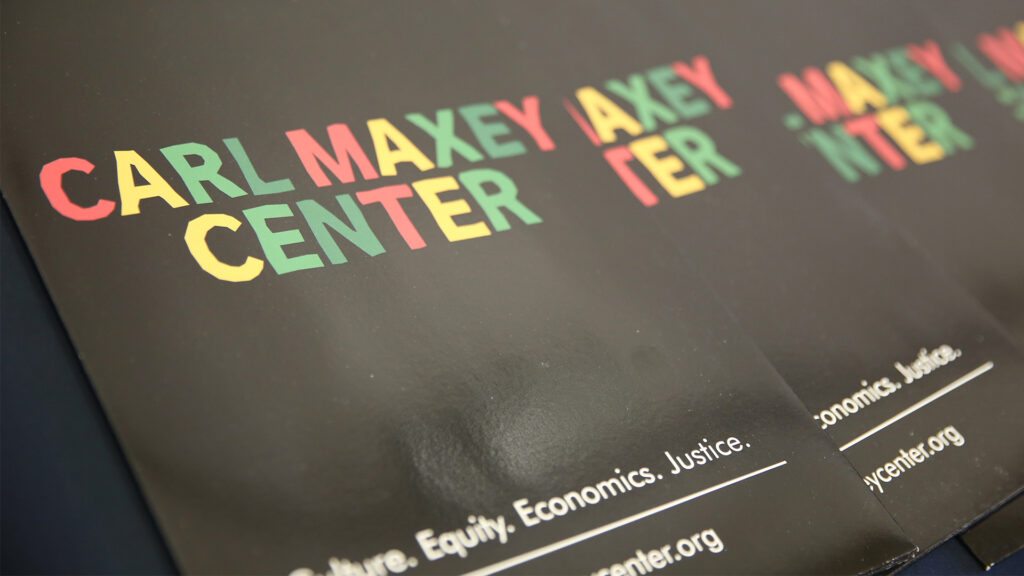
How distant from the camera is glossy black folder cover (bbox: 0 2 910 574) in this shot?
0.53 meters

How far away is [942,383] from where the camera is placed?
75cm

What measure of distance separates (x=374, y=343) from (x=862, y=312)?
435mm

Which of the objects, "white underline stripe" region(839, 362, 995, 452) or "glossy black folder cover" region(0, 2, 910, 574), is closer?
"glossy black folder cover" region(0, 2, 910, 574)

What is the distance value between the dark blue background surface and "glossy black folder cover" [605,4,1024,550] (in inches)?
17.8

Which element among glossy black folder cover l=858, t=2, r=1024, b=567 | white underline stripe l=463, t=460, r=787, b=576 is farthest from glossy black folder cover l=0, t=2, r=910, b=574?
glossy black folder cover l=858, t=2, r=1024, b=567

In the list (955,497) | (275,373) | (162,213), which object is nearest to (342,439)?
(275,373)

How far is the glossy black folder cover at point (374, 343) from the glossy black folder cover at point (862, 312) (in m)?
0.04

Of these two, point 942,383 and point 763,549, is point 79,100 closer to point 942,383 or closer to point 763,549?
point 763,549

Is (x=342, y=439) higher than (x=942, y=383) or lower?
higher

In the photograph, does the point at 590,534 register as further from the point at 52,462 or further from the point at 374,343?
the point at 52,462

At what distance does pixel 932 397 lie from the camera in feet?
2.42

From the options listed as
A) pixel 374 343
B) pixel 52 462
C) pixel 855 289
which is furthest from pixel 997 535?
pixel 52 462

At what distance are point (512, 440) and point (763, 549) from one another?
0.61 feet

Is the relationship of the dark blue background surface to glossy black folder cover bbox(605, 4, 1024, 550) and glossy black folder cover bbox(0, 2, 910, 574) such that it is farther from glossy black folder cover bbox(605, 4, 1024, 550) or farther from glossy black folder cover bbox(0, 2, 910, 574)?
glossy black folder cover bbox(605, 4, 1024, 550)
